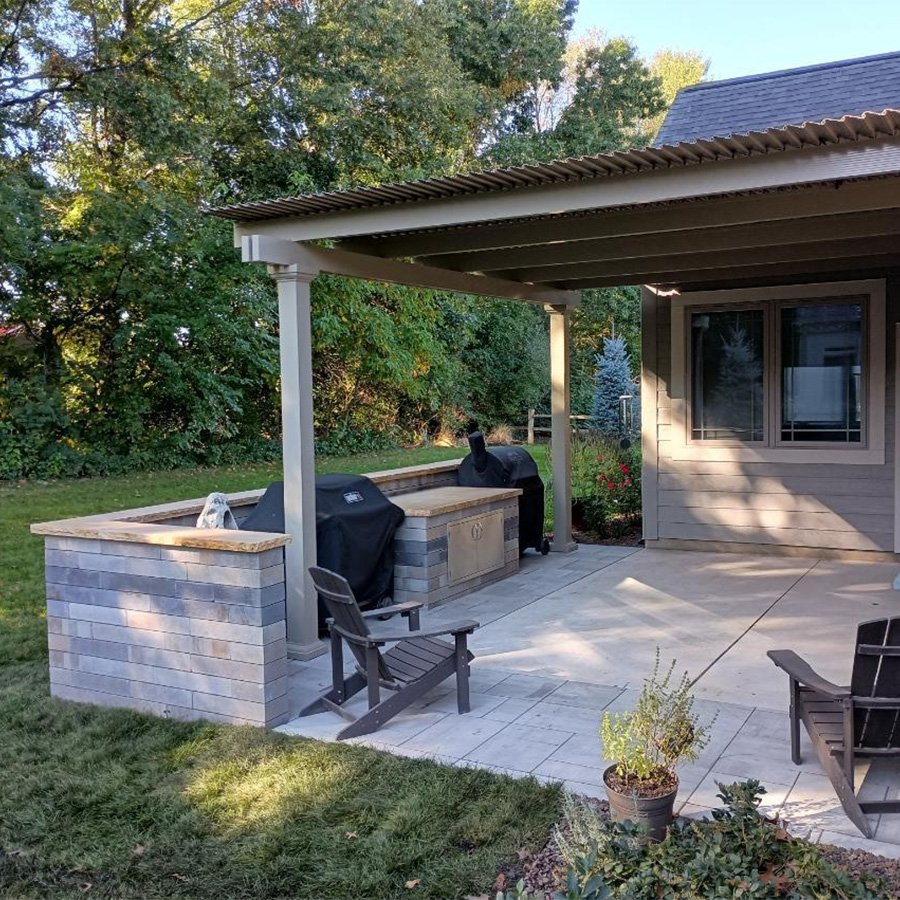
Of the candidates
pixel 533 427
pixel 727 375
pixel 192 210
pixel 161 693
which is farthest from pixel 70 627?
pixel 533 427

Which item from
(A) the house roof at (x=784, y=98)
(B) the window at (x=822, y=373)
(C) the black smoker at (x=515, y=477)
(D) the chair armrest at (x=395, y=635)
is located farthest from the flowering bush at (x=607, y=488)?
(D) the chair armrest at (x=395, y=635)

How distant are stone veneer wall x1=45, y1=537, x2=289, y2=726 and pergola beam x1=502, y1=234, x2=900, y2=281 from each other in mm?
3528

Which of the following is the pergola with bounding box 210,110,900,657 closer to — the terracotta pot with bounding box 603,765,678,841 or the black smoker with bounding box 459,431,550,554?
the black smoker with bounding box 459,431,550,554

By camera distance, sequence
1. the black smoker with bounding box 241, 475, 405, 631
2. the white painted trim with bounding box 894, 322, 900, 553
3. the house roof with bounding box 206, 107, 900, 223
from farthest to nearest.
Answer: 1. the white painted trim with bounding box 894, 322, 900, 553
2. the black smoker with bounding box 241, 475, 405, 631
3. the house roof with bounding box 206, 107, 900, 223

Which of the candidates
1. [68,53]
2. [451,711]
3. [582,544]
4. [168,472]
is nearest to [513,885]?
[451,711]

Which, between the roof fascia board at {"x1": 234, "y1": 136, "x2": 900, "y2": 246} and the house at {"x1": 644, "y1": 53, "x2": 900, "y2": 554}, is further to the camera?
the house at {"x1": 644, "y1": 53, "x2": 900, "y2": 554}

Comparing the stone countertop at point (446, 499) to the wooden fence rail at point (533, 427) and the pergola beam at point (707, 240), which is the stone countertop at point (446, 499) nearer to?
the pergola beam at point (707, 240)

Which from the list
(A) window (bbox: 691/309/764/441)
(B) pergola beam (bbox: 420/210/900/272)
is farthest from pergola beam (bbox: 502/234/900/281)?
(A) window (bbox: 691/309/764/441)

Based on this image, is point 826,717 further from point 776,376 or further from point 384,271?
point 776,376

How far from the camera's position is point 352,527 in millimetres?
5570

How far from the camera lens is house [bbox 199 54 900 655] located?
4.52 metres

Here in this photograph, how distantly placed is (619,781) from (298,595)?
8.75 feet

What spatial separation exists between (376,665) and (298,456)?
1.55 meters

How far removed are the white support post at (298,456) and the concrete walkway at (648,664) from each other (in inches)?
10.6
